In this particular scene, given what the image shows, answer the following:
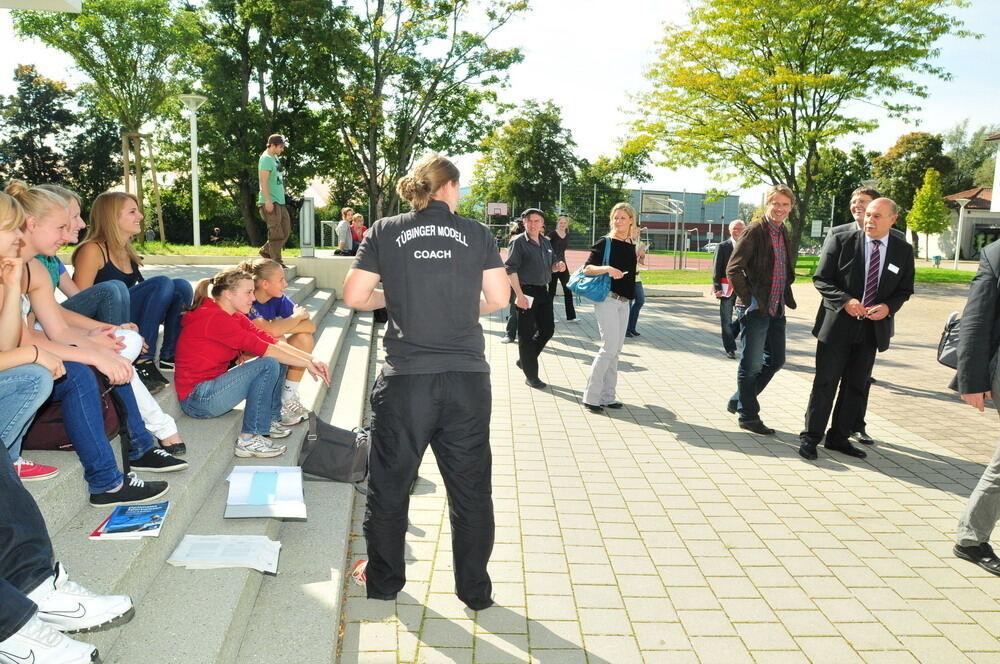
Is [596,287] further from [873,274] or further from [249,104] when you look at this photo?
[249,104]

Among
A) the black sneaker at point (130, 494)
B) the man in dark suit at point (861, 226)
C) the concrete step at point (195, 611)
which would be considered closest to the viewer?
the concrete step at point (195, 611)

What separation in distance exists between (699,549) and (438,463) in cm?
180

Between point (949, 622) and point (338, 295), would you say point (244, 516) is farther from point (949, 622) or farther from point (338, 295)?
point (338, 295)

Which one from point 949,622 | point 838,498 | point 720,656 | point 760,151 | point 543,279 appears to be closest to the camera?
point 720,656

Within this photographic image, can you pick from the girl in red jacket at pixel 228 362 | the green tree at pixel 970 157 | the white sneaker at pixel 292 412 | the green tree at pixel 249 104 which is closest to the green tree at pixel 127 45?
the green tree at pixel 249 104

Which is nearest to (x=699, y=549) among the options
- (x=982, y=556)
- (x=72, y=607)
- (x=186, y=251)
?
(x=982, y=556)

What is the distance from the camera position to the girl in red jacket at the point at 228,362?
448 centimetres

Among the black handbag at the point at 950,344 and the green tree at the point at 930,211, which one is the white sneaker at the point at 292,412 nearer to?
the black handbag at the point at 950,344

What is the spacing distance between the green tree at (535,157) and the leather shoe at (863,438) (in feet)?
182

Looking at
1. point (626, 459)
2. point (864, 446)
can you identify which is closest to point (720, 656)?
point (626, 459)

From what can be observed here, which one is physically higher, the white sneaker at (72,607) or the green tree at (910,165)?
the green tree at (910,165)

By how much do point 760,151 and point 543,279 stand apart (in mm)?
18025

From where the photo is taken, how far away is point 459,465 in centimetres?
317

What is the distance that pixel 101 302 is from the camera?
4.43 m
